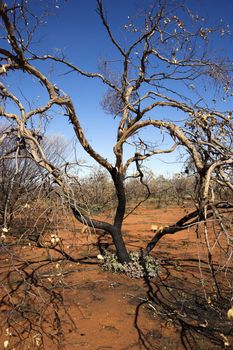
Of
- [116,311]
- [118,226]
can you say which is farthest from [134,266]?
[116,311]

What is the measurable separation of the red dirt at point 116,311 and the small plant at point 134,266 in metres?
0.12

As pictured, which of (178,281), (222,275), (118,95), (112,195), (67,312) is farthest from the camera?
(112,195)

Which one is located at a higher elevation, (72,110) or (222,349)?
(72,110)

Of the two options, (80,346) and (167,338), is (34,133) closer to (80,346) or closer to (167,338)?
(80,346)

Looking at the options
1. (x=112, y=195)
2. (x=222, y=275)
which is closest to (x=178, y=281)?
(x=222, y=275)

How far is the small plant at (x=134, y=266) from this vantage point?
16.4 feet

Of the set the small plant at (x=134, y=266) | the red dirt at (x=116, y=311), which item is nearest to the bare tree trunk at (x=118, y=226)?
the small plant at (x=134, y=266)

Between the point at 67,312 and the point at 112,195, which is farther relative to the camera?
the point at 112,195

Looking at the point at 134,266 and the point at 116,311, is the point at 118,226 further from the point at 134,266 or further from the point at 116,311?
the point at 116,311

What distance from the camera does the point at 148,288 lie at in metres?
4.56

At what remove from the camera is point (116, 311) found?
3.85 m

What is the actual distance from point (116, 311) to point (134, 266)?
51.6 inches

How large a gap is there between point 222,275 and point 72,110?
354 cm

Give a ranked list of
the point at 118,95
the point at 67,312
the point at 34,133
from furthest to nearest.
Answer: the point at 118,95 < the point at 34,133 < the point at 67,312
